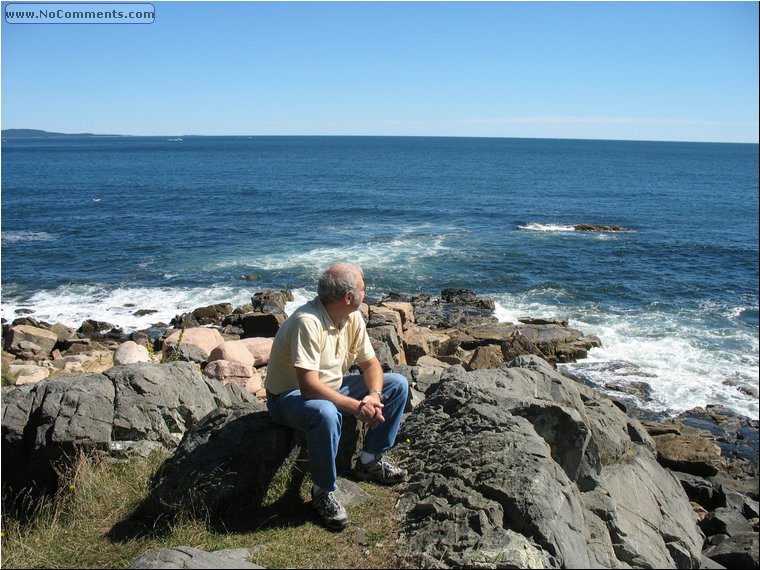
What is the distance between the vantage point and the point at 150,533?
551 centimetres

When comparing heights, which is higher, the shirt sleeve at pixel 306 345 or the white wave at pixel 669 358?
the shirt sleeve at pixel 306 345

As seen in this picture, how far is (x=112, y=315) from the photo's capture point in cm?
2458

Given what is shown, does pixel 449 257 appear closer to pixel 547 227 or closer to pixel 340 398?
pixel 547 227

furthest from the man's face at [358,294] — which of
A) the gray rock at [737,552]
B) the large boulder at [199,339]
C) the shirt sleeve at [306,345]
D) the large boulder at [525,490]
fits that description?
the large boulder at [199,339]

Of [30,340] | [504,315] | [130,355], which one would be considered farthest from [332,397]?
[504,315]

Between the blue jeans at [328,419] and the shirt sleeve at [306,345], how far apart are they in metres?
0.35

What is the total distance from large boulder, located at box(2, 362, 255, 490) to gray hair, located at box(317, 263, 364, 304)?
3.02 metres

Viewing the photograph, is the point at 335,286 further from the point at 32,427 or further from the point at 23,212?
the point at 23,212

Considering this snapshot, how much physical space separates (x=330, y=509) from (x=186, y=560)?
143 centimetres

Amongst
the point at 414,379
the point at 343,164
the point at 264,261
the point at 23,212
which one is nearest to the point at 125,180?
the point at 23,212

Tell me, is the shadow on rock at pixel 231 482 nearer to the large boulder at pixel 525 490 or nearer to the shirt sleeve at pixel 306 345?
the shirt sleeve at pixel 306 345

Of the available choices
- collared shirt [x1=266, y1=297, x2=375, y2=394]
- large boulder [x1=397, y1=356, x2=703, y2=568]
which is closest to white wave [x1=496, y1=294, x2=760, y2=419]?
large boulder [x1=397, y1=356, x2=703, y2=568]

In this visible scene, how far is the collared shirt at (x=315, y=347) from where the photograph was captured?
5645 millimetres

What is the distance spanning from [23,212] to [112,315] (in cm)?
3070
